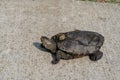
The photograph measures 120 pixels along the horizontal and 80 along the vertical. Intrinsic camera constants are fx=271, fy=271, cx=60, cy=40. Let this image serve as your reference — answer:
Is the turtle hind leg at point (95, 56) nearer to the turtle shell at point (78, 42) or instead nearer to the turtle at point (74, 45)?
the turtle at point (74, 45)

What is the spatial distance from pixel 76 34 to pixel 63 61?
48cm

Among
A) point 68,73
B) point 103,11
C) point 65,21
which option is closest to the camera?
point 68,73

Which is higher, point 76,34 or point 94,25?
point 76,34

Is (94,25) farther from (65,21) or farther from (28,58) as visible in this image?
(28,58)

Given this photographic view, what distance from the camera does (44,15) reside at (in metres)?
5.74

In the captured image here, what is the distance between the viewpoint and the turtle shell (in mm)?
4215

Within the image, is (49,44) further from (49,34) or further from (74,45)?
(49,34)

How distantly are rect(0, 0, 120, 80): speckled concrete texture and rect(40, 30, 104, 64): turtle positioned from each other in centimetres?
12

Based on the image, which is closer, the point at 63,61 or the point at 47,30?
the point at 63,61

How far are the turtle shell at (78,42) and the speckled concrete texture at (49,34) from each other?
25 centimetres

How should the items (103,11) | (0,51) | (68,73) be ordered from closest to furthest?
(68,73)
(0,51)
(103,11)

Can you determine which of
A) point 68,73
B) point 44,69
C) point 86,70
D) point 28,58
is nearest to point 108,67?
point 86,70

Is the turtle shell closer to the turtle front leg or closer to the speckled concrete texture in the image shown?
the turtle front leg

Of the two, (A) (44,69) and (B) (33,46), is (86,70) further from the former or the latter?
(B) (33,46)
